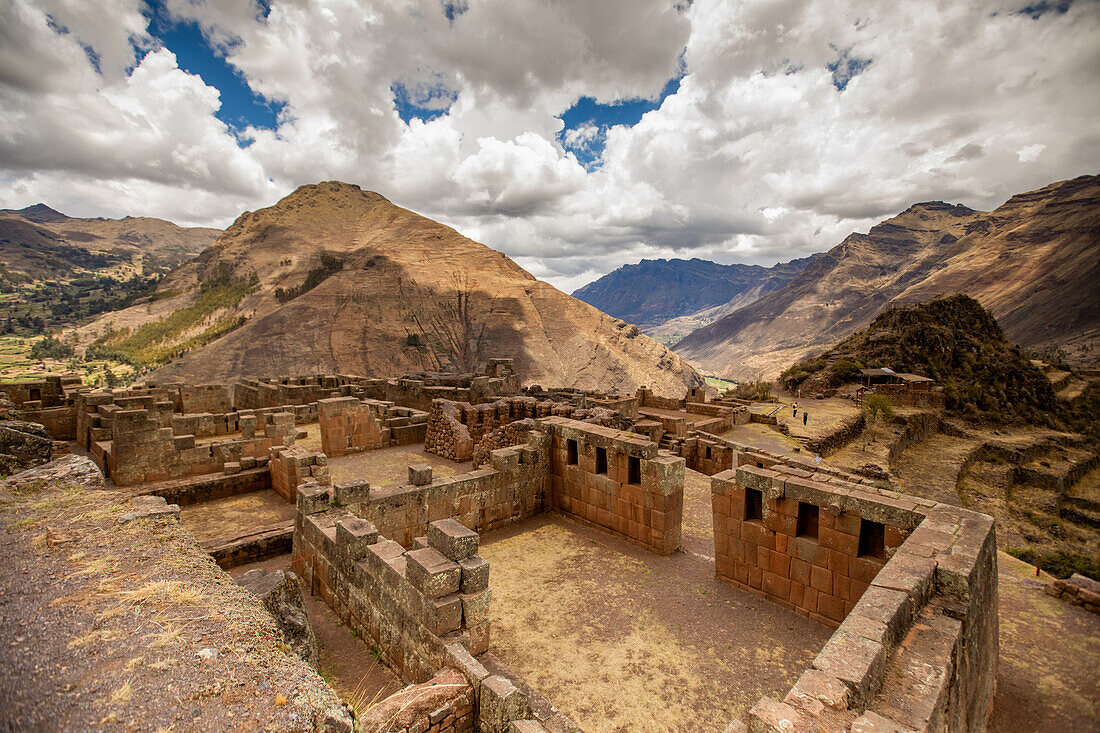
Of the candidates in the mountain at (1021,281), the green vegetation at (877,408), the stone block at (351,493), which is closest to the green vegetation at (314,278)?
the green vegetation at (877,408)

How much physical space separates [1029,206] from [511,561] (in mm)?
257781

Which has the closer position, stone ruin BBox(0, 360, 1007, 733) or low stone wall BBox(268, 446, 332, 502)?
stone ruin BBox(0, 360, 1007, 733)

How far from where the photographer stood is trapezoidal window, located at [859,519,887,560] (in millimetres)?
6902

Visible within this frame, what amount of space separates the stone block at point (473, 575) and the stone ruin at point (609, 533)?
0.12 ft

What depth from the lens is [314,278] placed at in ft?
279

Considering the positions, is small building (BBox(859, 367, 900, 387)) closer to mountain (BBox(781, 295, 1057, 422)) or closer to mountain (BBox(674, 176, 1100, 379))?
mountain (BBox(781, 295, 1057, 422))

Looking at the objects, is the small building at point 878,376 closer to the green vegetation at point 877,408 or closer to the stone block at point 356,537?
the green vegetation at point 877,408

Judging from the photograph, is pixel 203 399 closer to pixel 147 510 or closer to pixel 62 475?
pixel 62 475

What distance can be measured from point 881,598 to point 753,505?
10.5 ft

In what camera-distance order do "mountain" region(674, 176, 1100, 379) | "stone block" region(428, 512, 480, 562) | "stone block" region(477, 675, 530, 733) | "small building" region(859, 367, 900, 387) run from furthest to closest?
"mountain" region(674, 176, 1100, 379)
"small building" region(859, 367, 900, 387)
"stone block" region(428, 512, 480, 562)
"stone block" region(477, 675, 530, 733)

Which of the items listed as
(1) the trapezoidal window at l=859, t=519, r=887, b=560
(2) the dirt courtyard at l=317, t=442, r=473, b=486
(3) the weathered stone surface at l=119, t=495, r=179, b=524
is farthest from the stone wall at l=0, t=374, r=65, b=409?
(1) the trapezoidal window at l=859, t=519, r=887, b=560

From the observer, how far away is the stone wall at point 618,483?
30.7 feet

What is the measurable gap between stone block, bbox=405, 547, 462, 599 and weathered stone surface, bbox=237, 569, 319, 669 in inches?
55.5

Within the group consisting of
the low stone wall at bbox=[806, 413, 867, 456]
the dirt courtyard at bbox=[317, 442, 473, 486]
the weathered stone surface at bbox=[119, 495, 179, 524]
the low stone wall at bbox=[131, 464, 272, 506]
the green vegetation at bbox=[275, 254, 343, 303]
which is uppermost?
the green vegetation at bbox=[275, 254, 343, 303]
